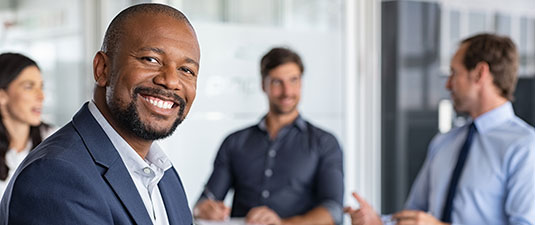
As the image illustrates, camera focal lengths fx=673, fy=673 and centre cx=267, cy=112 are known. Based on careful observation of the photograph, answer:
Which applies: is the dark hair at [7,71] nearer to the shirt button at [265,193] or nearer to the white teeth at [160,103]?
the shirt button at [265,193]

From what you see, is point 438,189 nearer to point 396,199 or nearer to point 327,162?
point 327,162

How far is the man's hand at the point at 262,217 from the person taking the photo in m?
2.95

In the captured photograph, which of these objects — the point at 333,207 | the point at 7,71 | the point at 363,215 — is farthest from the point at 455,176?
the point at 7,71

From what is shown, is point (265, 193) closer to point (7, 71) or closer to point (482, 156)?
point (482, 156)

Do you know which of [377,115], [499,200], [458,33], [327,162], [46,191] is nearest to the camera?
[46,191]

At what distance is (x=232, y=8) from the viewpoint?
4574 mm

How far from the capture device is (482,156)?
277cm

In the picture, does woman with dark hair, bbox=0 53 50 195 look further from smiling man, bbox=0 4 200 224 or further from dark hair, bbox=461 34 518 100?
dark hair, bbox=461 34 518 100

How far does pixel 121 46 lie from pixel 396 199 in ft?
14.3

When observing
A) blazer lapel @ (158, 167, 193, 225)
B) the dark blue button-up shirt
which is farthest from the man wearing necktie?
blazer lapel @ (158, 167, 193, 225)

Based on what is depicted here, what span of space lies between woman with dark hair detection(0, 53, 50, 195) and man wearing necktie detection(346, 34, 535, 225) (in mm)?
1505

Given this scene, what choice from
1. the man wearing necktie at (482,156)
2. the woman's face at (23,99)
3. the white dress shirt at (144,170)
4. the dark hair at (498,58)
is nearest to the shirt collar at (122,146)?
the white dress shirt at (144,170)

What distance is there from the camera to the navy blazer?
1.25 metres

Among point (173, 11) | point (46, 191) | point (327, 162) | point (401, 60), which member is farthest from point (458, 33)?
point (46, 191)
